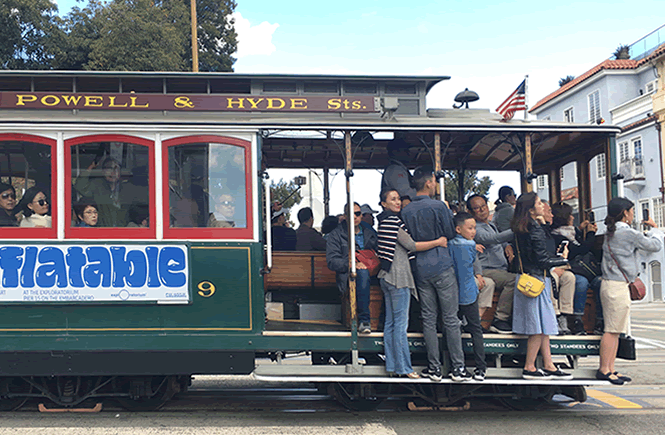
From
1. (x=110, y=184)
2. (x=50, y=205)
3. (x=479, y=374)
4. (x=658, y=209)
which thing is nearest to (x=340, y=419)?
(x=479, y=374)

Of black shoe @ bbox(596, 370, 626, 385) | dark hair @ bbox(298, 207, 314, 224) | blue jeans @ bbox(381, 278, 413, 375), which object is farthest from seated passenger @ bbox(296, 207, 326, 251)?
black shoe @ bbox(596, 370, 626, 385)

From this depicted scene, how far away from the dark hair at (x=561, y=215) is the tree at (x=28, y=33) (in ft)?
62.6

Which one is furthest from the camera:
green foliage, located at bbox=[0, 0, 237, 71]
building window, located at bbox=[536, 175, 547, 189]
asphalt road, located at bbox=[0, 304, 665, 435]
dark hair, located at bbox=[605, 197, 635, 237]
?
green foliage, located at bbox=[0, 0, 237, 71]

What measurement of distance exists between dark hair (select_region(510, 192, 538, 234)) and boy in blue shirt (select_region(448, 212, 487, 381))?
41 centimetres

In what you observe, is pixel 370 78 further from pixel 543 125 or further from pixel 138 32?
pixel 138 32

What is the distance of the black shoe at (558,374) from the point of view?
5379 mm

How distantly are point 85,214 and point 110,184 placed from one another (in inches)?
14.7

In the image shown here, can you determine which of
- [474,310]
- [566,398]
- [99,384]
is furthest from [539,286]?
[99,384]

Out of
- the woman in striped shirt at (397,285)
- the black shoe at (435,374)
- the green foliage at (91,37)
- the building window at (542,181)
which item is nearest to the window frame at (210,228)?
the woman in striped shirt at (397,285)

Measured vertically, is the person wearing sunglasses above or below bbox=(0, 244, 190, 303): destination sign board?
above

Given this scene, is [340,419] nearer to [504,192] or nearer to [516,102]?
[504,192]

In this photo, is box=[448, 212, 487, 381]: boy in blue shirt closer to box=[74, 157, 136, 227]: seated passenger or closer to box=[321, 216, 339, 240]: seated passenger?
box=[321, 216, 339, 240]: seated passenger

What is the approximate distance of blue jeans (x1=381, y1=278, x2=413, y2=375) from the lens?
5.37 metres

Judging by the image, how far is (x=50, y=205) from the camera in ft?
18.0
